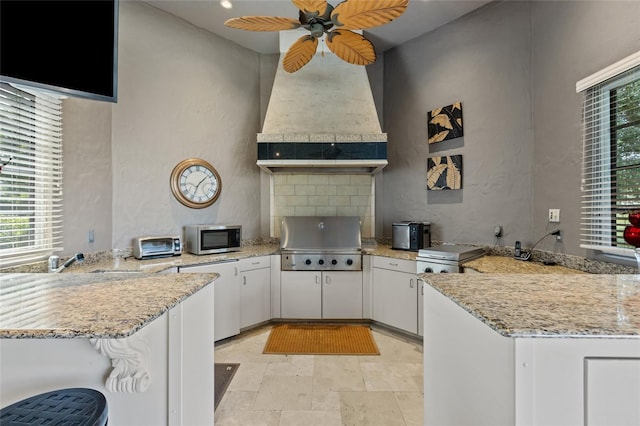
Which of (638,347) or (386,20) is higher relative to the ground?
(386,20)

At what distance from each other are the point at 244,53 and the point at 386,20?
94.6 inches

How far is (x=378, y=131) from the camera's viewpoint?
3379 mm

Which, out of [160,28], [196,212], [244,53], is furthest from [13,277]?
[244,53]

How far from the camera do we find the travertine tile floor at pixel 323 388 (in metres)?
1.89

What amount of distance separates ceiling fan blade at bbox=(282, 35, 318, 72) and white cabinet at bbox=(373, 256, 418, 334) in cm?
209

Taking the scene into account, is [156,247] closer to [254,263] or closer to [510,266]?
[254,263]

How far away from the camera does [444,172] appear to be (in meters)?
3.28

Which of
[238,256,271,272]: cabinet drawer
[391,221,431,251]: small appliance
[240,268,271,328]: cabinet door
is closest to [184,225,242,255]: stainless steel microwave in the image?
[238,256,271,272]: cabinet drawer

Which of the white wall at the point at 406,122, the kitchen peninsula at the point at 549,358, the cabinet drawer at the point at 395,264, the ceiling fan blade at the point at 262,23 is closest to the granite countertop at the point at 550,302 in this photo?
the kitchen peninsula at the point at 549,358

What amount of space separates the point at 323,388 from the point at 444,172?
246 cm

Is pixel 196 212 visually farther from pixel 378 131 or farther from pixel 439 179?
pixel 439 179

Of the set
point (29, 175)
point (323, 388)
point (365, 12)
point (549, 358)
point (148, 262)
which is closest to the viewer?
point (549, 358)

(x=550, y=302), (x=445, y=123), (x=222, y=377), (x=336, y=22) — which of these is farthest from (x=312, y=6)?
(x=222, y=377)

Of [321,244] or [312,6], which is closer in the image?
[312,6]
